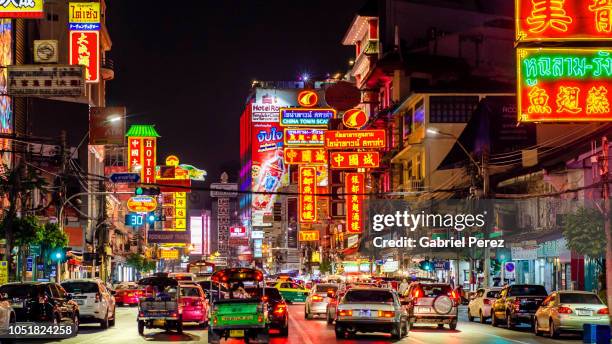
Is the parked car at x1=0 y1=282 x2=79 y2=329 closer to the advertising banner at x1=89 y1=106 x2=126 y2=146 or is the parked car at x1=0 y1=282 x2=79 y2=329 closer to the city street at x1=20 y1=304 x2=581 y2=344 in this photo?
the city street at x1=20 y1=304 x2=581 y2=344

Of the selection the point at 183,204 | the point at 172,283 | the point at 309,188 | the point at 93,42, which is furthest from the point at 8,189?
Answer: the point at 183,204

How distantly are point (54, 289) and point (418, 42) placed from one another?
65.5 metres

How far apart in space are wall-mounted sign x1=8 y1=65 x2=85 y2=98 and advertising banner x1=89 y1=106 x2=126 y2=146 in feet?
76.0

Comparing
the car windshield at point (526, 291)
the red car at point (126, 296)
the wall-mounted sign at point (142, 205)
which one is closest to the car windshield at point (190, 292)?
the car windshield at point (526, 291)

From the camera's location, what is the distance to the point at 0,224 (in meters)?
43.7

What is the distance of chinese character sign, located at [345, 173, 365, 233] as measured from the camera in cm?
8750

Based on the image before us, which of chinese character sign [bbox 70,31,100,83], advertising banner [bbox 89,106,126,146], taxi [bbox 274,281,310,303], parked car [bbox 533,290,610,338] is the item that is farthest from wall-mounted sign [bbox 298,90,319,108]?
parked car [bbox 533,290,610,338]

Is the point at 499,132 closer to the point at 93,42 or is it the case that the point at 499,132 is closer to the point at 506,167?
the point at 506,167

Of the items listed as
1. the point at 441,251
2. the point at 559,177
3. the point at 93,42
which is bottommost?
the point at 441,251

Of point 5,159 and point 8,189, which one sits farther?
point 5,159

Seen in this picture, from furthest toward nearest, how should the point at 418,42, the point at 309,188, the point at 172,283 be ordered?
the point at 309,188 < the point at 418,42 < the point at 172,283

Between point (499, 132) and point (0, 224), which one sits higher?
point (499, 132)

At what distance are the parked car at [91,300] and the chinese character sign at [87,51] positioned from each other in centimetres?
3570

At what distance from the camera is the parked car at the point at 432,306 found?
36.9 metres
